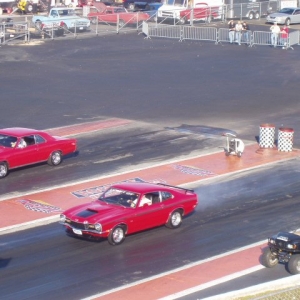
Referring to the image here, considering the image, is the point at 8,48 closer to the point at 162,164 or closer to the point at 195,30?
the point at 195,30

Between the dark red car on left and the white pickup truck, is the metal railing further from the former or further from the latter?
the dark red car on left

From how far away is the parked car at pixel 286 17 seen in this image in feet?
209

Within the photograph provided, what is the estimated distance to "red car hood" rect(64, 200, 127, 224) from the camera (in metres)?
19.6

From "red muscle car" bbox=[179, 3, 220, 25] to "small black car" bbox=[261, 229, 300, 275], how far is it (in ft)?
148

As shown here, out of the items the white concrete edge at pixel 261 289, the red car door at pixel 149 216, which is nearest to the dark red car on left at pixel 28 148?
the red car door at pixel 149 216

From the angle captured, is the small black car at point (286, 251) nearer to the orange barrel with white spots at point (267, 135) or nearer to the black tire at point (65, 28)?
the orange barrel with white spots at point (267, 135)

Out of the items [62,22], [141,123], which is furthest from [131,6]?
[141,123]

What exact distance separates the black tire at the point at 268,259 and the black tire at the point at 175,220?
3499 mm

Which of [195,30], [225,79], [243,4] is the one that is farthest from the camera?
[243,4]

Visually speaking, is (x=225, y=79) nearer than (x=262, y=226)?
No

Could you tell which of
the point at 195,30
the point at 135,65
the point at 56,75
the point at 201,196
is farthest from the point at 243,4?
the point at 201,196

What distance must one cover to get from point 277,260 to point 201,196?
642 cm

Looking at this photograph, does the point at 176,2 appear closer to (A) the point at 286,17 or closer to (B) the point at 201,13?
(B) the point at 201,13

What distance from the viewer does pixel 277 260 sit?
18.1 m
